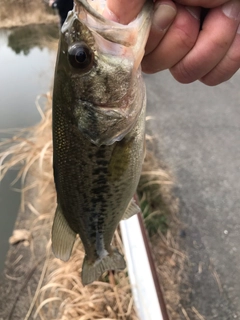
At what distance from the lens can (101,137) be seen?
1.02 m

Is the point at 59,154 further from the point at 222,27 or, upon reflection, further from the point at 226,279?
the point at 226,279

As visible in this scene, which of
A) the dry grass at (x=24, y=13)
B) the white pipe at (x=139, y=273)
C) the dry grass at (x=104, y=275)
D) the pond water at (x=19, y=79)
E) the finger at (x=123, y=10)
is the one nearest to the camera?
Result: the finger at (x=123, y=10)

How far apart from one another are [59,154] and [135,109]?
24 centimetres

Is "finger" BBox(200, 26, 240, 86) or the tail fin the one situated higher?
"finger" BBox(200, 26, 240, 86)

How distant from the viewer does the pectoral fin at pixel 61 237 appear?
119cm

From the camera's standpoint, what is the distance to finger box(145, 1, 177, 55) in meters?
0.83

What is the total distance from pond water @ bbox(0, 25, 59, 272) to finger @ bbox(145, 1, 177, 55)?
2223 millimetres

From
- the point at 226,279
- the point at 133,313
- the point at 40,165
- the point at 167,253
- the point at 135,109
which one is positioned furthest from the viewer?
the point at 40,165

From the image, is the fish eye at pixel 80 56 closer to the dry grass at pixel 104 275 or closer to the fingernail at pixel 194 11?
the fingernail at pixel 194 11

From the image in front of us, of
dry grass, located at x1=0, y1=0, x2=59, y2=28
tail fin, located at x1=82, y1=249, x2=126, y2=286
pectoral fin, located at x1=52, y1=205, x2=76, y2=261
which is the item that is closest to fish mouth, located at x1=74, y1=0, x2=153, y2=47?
pectoral fin, located at x1=52, y1=205, x2=76, y2=261

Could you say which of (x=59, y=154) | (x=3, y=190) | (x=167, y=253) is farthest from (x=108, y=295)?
(x=3, y=190)

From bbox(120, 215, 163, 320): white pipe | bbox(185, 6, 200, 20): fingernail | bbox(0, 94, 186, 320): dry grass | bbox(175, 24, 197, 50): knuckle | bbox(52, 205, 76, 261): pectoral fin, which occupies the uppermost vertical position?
bbox(185, 6, 200, 20): fingernail

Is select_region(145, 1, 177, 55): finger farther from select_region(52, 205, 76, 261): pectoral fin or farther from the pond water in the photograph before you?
the pond water

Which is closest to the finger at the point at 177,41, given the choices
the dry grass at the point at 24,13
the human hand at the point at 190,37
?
the human hand at the point at 190,37
